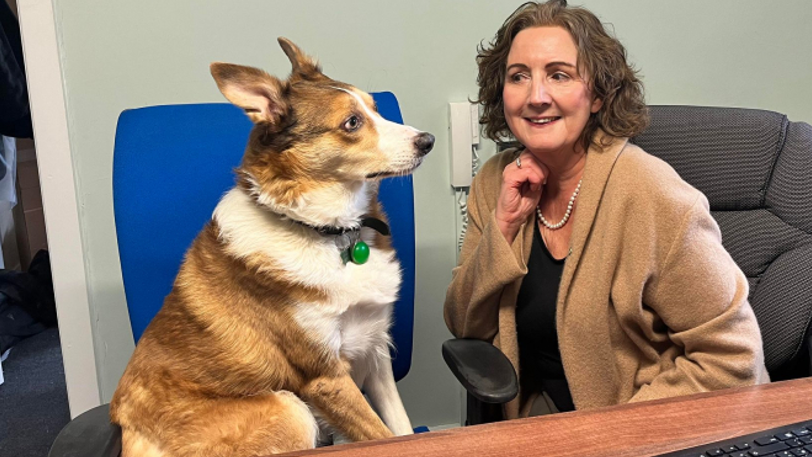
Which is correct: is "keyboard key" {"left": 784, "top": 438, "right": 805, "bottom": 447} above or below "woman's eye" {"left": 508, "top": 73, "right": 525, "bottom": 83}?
below

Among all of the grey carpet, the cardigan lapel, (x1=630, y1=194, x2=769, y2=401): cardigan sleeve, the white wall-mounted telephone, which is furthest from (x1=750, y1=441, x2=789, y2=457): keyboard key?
the grey carpet

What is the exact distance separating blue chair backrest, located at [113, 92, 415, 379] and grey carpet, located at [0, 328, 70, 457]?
1.42 m

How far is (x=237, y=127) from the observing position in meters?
1.43

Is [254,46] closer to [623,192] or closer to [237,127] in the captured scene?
[237,127]

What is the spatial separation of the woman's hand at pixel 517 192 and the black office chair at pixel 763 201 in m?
0.28

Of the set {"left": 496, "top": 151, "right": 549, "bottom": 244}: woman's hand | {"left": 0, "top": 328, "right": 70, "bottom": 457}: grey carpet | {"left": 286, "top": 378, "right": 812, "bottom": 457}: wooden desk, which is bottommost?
{"left": 0, "top": 328, "right": 70, "bottom": 457}: grey carpet

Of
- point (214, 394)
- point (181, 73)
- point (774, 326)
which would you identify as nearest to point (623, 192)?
point (774, 326)

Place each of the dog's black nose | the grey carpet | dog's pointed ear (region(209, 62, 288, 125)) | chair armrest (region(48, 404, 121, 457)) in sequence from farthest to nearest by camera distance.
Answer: the grey carpet < the dog's black nose < dog's pointed ear (region(209, 62, 288, 125)) < chair armrest (region(48, 404, 121, 457))

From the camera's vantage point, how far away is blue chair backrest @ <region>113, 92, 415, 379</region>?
52.3 inches

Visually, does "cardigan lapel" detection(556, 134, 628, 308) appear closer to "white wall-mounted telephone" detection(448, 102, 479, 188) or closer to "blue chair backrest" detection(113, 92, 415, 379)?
"blue chair backrest" detection(113, 92, 415, 379)

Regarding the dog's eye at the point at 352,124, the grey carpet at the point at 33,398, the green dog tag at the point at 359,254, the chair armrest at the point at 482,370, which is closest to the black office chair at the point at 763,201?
the chair armrest at the point at 482,370

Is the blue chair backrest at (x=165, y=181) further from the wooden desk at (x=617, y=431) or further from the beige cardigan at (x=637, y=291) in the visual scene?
the wooden desk at (x=617, y=431)

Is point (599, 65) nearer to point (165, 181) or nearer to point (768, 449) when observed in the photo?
point (768, 449)

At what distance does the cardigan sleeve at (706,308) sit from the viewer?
1181 mm
